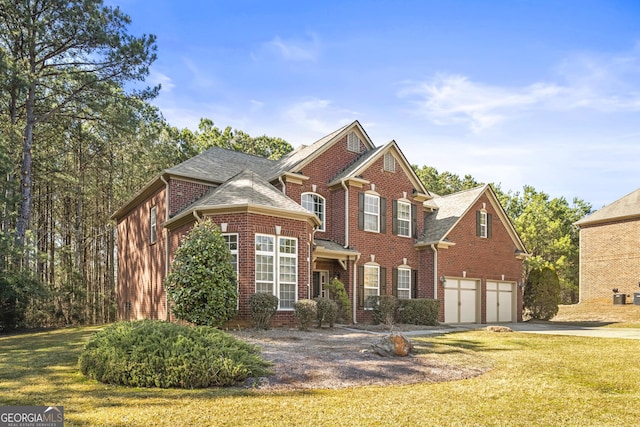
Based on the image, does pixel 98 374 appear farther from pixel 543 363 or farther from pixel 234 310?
pixel 543 363

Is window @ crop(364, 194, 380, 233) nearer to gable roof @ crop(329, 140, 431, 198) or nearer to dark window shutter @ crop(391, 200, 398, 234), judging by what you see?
dark window shutter @ crop(391, 200, 398, 234)

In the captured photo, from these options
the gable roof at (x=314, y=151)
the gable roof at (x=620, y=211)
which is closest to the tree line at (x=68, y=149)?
the gable roof at (x=314, y=151)

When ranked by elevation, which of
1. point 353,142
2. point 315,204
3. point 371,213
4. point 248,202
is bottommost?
point 371,213

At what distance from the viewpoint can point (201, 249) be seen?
1397 centimetres

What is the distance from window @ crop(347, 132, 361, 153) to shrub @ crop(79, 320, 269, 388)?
14576 millimetres

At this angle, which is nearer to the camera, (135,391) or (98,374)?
(135,391)

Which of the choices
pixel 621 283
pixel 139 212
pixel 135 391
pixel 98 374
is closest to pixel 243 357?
pixel 135 391

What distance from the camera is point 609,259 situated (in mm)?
31578

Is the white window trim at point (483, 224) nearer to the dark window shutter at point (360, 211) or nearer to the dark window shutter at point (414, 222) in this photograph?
the dark window shutter at point (414, 222)

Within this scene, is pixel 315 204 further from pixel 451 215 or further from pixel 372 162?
pixel 451 215

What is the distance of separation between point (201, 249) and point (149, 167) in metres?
20.8

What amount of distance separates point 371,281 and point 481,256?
21.0 feet

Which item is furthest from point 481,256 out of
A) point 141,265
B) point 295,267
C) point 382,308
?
point 141,265

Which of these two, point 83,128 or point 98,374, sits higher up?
point 83,128
